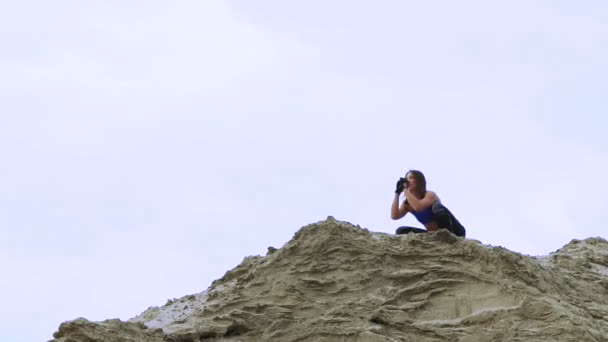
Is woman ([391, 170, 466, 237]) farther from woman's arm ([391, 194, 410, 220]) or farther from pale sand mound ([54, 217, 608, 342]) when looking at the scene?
pale sand mound ([54, 217, 608, 342])

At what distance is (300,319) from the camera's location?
13.9 metres

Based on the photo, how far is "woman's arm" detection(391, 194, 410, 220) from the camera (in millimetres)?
15977

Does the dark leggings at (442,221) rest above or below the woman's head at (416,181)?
below

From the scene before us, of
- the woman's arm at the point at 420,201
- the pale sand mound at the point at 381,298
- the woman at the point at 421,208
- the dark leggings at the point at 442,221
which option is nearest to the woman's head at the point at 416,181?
the woman at the point at 421,208

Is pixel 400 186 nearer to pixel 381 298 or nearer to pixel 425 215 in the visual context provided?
pixel 425 215

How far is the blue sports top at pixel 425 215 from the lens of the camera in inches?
616

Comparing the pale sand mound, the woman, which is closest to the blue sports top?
the woman

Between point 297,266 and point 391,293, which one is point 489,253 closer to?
point 391,293

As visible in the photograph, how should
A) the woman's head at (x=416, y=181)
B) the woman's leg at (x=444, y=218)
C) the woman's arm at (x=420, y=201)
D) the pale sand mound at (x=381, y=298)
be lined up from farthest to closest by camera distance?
the woman's head at (x=416, y=181)
the woman's arm at (x=420, y=201)
the woman's leg at (x=444, y=218)
the pale sand mound at (x=381, y=298)

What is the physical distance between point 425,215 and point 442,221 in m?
0.25

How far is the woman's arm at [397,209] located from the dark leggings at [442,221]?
0.33 metres

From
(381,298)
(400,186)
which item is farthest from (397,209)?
(381,298)

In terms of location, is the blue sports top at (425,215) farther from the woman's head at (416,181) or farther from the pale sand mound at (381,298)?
the pale sand mound at (381,298)

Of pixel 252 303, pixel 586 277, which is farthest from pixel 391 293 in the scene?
pixel 586 277
